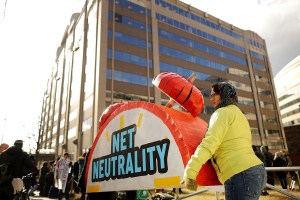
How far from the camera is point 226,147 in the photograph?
2.20 meters

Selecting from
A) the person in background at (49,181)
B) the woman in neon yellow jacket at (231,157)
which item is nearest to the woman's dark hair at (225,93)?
the woman in neon yellow jacket at (231,157)

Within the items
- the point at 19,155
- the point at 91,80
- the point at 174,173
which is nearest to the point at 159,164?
the point at 174,173

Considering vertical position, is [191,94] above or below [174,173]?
above

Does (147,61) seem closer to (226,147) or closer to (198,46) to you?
(198,46)

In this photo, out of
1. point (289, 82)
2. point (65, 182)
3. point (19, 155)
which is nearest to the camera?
point (19, 155)

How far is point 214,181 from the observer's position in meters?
2.55

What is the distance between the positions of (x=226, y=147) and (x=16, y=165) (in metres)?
3.93

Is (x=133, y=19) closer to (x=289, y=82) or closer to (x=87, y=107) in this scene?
(x=87, y=107)

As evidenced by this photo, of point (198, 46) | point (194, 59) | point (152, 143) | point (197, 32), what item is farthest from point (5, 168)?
point (197, 32)

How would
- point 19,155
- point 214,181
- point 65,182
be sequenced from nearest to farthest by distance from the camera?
point 214,181 → point 19,155 → point 65,182

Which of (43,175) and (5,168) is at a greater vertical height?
(5,168)

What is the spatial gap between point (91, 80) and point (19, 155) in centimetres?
2681

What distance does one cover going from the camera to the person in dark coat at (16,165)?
4.33 meters

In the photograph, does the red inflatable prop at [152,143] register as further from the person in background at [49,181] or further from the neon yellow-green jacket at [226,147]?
the person in background at [49,181]
